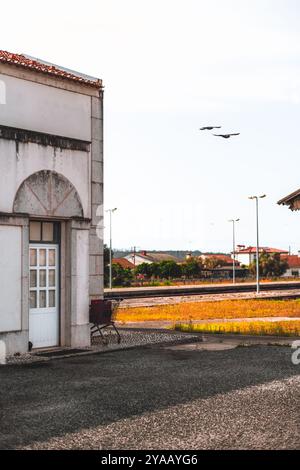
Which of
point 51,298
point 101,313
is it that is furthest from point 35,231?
point 101,313

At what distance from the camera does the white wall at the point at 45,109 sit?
40.0ft

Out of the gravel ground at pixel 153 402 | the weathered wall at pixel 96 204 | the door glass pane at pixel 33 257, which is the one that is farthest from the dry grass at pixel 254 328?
the door glass pane at pixel 33 257

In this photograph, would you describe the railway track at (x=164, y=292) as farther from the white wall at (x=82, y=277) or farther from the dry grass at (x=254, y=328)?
the white wall at (x=82, y=277)

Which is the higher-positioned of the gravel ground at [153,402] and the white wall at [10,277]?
the white wall at [10,277]

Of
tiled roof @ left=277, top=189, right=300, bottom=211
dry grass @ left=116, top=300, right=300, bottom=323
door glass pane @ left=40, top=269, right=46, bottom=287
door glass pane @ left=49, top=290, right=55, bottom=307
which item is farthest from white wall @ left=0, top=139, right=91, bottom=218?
dry grass @ left=116, top=300, right=300, bottom=323

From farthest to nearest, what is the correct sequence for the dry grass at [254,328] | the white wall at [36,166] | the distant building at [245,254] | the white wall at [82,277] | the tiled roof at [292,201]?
1. the distant building at [245,254]
2. the dry grass at [254,328]
3. the tiled roof at [292,201]
4. the white wall at [82,277]
5. the white wall at [36,166]

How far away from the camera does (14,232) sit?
1194cm

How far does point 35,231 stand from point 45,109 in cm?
246

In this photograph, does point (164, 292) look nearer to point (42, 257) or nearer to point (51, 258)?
point (51, 258)

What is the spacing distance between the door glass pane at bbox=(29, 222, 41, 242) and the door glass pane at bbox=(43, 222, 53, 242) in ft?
0.42

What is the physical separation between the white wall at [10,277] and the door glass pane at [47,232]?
0.92 meters

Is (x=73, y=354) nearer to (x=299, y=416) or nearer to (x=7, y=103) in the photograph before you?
(x=7, y=103)

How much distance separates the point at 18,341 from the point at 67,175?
3.48 meters
